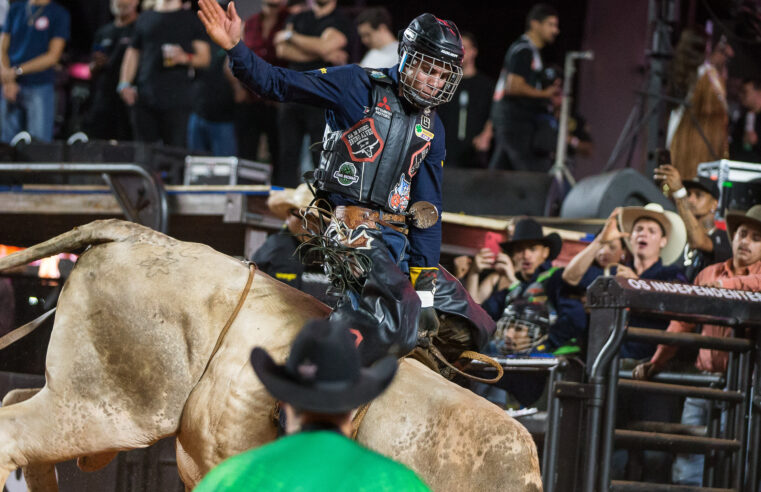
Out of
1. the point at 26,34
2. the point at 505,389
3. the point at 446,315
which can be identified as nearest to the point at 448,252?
the point at 505,389

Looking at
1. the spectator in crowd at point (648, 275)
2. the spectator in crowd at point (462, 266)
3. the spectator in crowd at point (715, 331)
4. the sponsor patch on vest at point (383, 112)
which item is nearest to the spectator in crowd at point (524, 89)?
the spectator in crowd at point (648, 275)

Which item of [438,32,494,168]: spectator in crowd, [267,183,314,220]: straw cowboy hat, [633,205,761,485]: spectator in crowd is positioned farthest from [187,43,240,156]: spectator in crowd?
[633,205,761,485]: spectator in crowd

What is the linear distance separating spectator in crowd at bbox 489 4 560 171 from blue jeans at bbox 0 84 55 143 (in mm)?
4483

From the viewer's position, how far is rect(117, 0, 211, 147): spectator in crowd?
1037 centimetres

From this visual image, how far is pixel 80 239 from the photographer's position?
15.7 feet

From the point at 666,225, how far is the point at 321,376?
5.59 metres

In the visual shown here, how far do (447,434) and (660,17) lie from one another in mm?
6821

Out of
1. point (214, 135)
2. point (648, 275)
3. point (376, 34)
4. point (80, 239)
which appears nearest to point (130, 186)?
point (214, 135)

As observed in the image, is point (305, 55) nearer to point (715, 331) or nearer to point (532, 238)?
point (532, 238)

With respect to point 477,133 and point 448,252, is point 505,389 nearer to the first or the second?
point 448,252

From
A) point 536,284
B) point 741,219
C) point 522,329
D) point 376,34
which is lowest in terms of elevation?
point 522,329

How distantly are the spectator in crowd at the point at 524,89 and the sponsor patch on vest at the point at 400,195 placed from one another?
229 inches

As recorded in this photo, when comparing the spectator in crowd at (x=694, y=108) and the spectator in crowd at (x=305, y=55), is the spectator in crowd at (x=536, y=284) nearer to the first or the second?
the spectator in crowd at (x=305, y=55)

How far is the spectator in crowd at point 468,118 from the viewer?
36.1 feet
